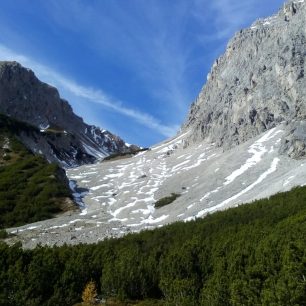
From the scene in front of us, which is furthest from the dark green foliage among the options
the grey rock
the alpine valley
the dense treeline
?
the grey rock

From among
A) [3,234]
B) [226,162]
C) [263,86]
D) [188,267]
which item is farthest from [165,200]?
[263,86]

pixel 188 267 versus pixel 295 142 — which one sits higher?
pixel 295 142

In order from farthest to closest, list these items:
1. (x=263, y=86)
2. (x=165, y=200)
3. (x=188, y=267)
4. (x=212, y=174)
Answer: (x=263, y=86) < (x=212, y=174) < (x=165, y=200) < (x=188, y=267)

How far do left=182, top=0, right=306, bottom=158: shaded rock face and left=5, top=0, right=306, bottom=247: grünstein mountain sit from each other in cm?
34

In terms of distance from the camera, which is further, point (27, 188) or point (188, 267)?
point (27, 188)

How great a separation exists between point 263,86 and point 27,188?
85531 millimetres

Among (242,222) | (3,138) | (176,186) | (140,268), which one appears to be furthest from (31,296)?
(3,138)

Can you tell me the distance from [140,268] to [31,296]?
1277 cm

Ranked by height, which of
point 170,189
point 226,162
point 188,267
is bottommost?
point 188,267

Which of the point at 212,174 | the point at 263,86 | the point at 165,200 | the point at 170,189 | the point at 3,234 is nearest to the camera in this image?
the point at 3,234

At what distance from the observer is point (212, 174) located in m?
118

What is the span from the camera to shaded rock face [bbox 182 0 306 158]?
488 ft

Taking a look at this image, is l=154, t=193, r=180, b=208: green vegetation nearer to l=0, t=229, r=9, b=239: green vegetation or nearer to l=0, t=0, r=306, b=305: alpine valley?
l=0, t=0, r=306, b=305: alpine valley

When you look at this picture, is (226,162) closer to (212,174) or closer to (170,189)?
(212,174)
